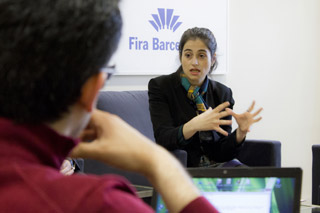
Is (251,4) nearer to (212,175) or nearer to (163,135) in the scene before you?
(163,135)


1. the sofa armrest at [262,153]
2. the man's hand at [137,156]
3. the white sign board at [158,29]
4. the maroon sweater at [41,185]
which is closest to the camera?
the maroon sweater at [41,185]

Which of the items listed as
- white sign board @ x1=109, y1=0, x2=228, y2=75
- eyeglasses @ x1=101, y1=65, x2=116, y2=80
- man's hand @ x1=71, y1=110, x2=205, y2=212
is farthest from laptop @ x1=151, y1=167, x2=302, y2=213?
white sign board @ x1=109, y1=0, x2=228, y2=75

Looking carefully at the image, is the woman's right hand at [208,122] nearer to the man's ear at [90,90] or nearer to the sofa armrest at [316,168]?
the sofa armrest at [316,168]

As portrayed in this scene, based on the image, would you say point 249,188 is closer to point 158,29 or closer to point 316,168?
point 316,168

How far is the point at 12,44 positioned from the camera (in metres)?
Result: 0.64

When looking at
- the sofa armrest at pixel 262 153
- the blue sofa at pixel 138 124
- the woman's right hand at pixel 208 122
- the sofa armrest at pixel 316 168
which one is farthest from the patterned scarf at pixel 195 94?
the sofa armrest at pixel 316 168

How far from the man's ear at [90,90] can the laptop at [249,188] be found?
0.81m

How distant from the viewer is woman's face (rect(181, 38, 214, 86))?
3320 mm

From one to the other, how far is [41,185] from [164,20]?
11.9ft

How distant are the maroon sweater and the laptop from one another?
2.78ft

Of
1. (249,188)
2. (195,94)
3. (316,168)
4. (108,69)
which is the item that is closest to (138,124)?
(195,94)

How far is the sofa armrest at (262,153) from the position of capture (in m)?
3.67

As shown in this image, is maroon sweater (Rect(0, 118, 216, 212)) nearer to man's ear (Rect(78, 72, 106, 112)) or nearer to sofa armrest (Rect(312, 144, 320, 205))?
man's ear (Rect(78, 72, 106, 112))

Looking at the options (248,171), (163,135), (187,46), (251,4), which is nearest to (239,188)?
(248,171)
